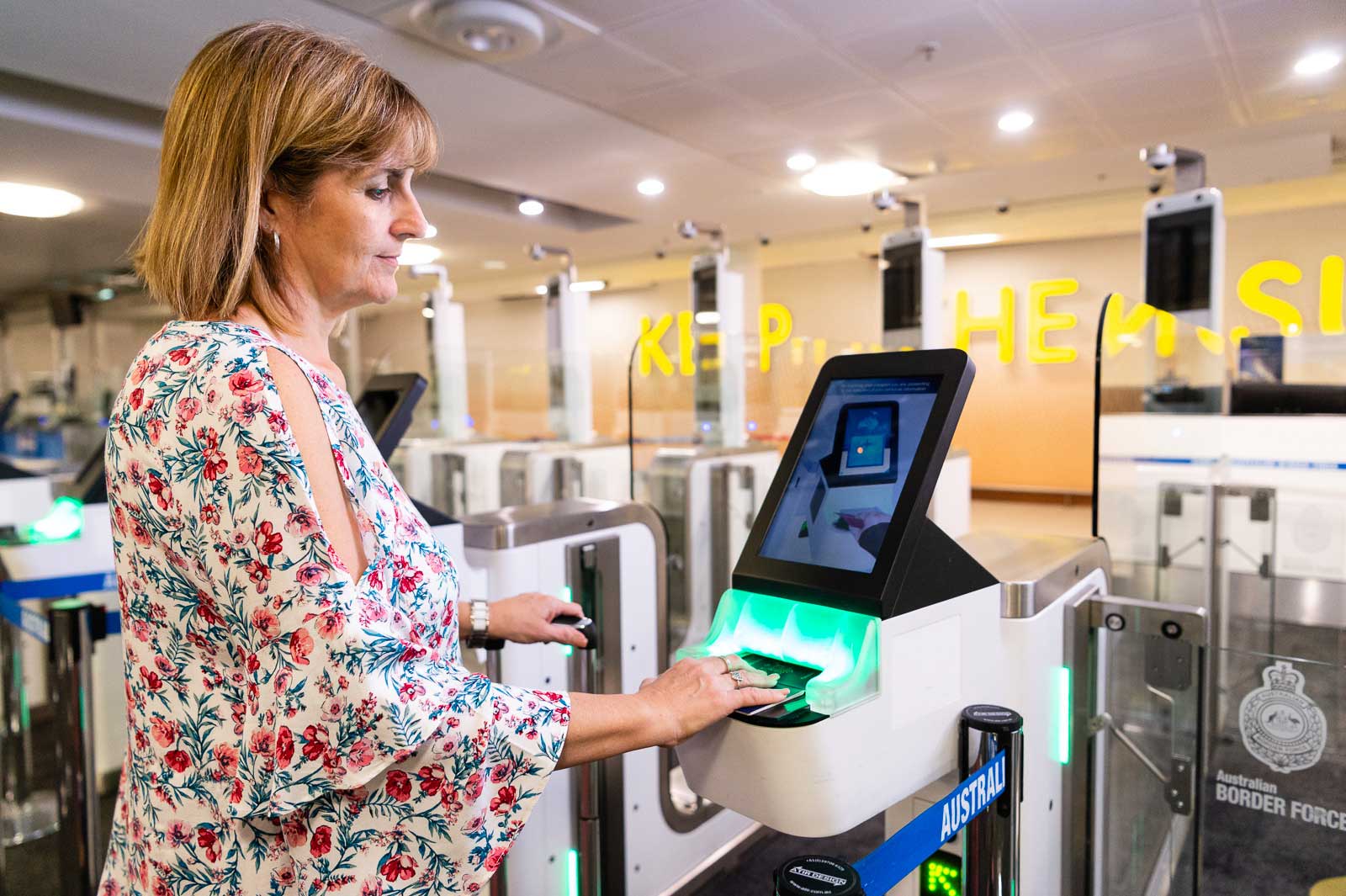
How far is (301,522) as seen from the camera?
0.71 metres

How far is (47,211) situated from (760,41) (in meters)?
5.11

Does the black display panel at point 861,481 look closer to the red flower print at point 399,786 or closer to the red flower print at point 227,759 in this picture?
the red flower print at point 399,786

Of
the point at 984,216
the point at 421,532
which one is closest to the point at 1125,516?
the point at 421,532

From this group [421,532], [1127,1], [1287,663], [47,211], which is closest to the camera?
[421,532]

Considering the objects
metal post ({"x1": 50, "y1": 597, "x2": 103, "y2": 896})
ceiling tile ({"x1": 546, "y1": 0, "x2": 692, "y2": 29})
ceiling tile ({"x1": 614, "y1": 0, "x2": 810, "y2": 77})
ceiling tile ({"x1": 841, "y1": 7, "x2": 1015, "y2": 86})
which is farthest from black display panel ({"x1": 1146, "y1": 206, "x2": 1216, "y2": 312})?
metal post ({"x1": 50, "y1": 597, "x2": 103, "y2": 896})

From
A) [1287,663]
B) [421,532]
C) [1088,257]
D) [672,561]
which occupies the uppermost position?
[1088,257]

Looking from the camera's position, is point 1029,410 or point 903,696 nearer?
point 903,696

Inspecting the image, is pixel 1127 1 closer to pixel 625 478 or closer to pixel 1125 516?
pixel 1125 516

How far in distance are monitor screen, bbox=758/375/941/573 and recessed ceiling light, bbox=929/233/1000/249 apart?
23.3 ft

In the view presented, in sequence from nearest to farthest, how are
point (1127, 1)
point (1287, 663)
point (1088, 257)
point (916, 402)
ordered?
point (916, 402) < point (1287, 663) < point (1127, 1) < point (1088, 257)

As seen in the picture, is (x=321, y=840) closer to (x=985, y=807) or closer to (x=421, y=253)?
(x=985, y=807)

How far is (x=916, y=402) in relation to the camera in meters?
1.04

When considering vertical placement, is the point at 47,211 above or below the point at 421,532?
above

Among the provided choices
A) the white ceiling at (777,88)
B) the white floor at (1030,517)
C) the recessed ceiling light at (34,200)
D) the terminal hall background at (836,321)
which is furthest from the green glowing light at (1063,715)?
the white floor at (1030,517)
